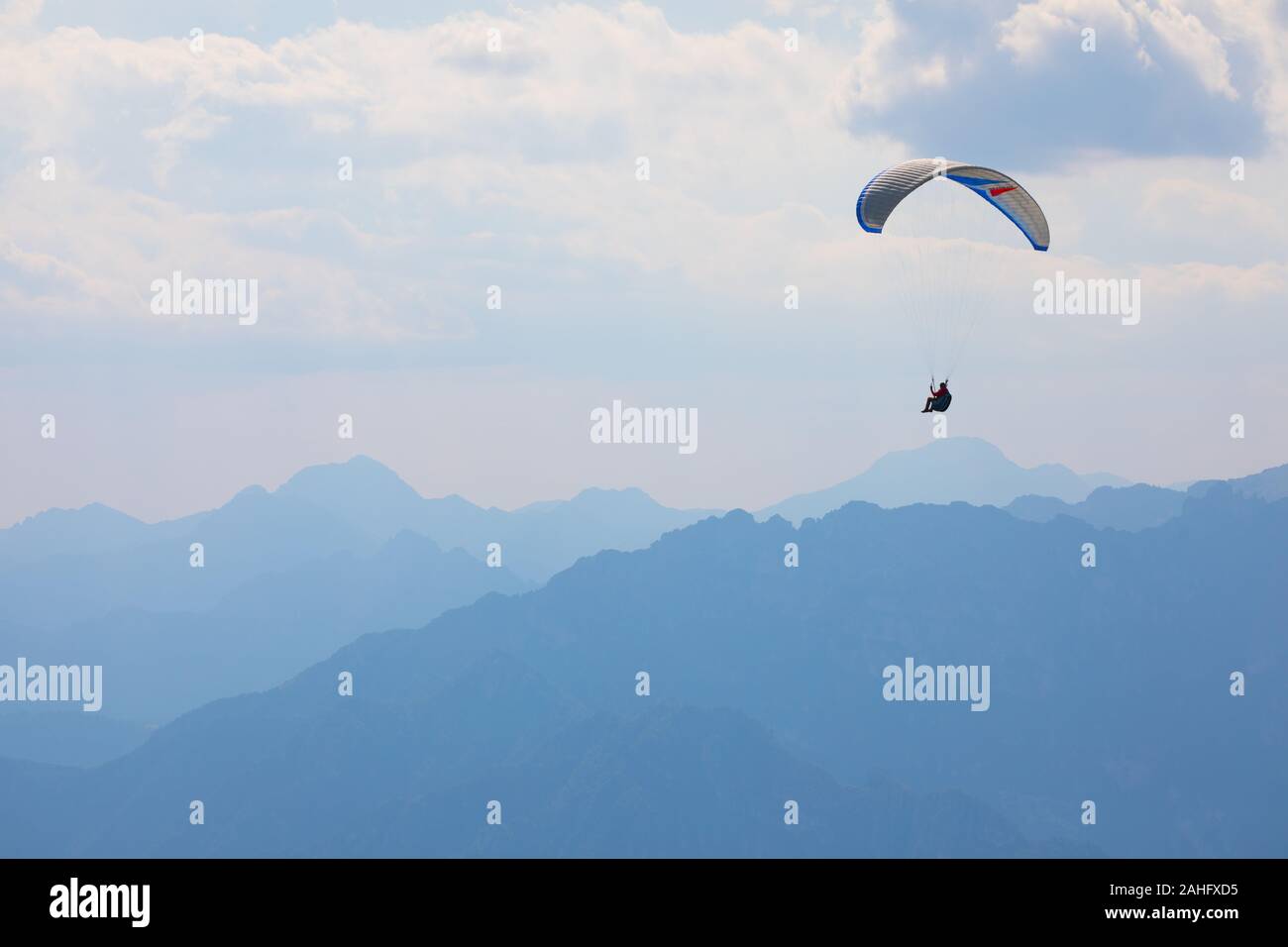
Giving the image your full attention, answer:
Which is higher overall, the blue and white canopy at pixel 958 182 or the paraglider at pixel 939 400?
the blue and white canopy at pixel 958 182

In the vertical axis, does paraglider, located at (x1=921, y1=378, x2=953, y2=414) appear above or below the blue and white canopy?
Answer: below

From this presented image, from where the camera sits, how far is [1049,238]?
56.4 m
